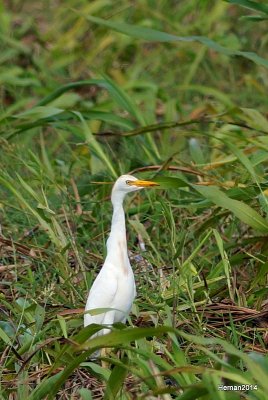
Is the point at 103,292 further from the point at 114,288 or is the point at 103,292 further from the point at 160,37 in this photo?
the point at 160,37

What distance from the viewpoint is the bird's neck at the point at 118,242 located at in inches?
166

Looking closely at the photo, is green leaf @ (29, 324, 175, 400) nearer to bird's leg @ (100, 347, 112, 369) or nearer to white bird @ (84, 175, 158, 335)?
bird's leg @ (100, 347, 112, 369)

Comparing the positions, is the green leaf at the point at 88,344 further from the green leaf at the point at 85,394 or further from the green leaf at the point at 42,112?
the green leaf at the point at 42,112

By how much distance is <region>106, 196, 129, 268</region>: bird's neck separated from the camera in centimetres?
421

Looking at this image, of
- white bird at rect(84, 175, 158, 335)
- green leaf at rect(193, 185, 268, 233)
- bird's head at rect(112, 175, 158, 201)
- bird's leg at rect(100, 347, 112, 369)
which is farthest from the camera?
green leaf at rect(193, 185, 268, 233)

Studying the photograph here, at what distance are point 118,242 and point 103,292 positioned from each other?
200 millimetres

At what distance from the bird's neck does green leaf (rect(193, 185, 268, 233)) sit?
303 millimetres

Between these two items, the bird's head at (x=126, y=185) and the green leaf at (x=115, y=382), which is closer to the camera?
the green leaf at (x=115, y=382)

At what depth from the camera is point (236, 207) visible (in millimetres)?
4547

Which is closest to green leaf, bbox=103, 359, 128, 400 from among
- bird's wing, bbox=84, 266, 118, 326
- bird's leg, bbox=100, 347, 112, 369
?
A: bird's leg, bbox=100, 347, 112, 369

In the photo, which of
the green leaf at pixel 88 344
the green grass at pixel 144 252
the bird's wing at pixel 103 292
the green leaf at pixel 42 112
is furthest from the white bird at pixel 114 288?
the green leaf at pixel 42 112

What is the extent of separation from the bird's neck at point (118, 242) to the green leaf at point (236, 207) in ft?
0.99

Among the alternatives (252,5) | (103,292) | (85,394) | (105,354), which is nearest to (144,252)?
(103,292)

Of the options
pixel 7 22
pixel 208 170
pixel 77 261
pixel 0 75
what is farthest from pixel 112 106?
pixel 77 261
